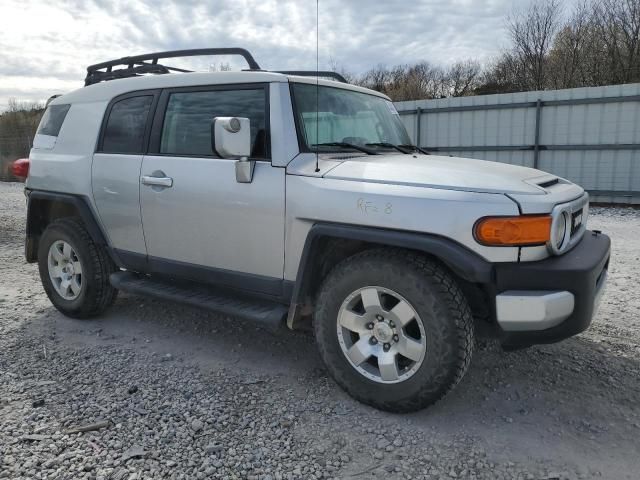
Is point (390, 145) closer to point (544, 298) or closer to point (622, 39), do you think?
point (544, 298)

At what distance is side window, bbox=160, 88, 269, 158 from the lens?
3441mm

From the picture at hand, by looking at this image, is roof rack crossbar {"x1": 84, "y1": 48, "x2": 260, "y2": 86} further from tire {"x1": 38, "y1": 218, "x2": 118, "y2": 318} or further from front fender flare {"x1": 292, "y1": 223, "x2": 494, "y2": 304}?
front fender flare {"x1": 292, "y1": 223, "x2": 494, "y2": 304}

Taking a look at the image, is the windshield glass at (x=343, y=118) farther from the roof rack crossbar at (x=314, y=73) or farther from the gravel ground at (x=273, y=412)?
the gravel ground at (x=273, y=412)

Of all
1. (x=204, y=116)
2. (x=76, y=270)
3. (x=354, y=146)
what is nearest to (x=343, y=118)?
(x=354, y=146)

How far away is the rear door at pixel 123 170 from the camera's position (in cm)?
400

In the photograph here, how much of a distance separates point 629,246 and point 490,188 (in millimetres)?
5737

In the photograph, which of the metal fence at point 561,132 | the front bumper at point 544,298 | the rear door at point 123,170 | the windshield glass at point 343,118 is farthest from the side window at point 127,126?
the metal fence at point 561,132

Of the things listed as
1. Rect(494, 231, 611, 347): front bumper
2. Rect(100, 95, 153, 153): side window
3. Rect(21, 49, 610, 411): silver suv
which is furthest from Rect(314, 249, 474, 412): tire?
Rect(100, 95, 153, 153): side window

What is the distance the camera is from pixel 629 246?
730 cm

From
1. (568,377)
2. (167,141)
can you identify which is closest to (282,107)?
(167,141)

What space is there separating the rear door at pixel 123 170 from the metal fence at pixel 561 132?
33.0ft

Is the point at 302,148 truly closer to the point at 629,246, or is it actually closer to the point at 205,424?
the point at 205,424

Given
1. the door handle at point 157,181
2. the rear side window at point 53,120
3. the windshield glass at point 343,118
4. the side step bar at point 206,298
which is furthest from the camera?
the rear side window at point 53,120

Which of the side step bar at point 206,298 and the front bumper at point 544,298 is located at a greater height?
the front bumper at point 544,298
